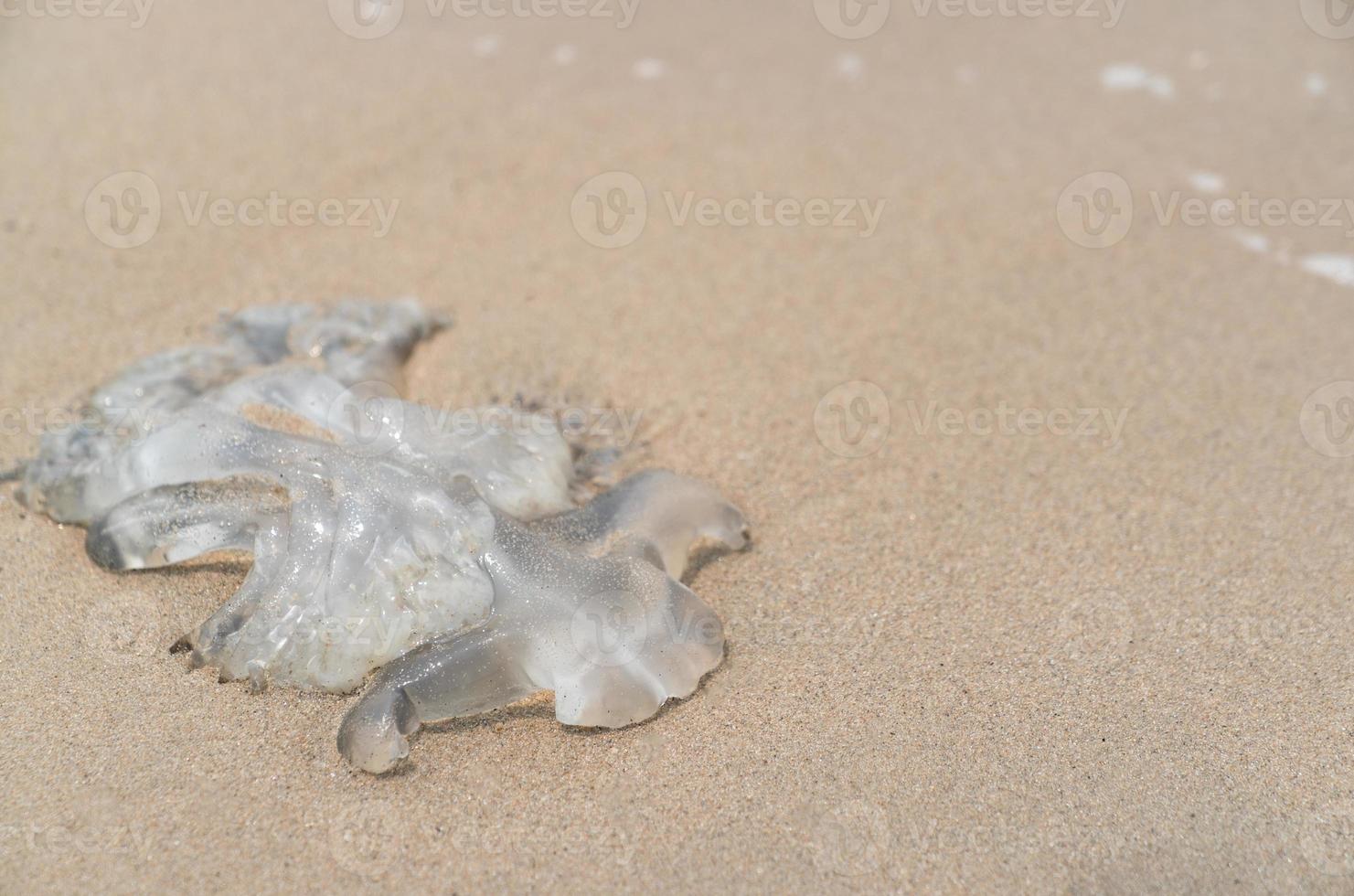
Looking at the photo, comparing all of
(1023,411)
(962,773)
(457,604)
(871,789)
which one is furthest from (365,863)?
(1023,411)

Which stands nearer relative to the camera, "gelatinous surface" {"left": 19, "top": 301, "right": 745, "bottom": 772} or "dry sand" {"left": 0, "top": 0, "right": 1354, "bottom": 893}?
"dry sand" {"left": 0, "top": 0, "right": 1354, "bottom": 893}

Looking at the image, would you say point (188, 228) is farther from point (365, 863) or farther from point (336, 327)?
point (365, 863)

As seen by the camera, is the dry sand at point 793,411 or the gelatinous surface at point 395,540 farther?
the gelatinous surface at point 395,540

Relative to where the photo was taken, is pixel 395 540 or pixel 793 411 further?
pixel 793 411
